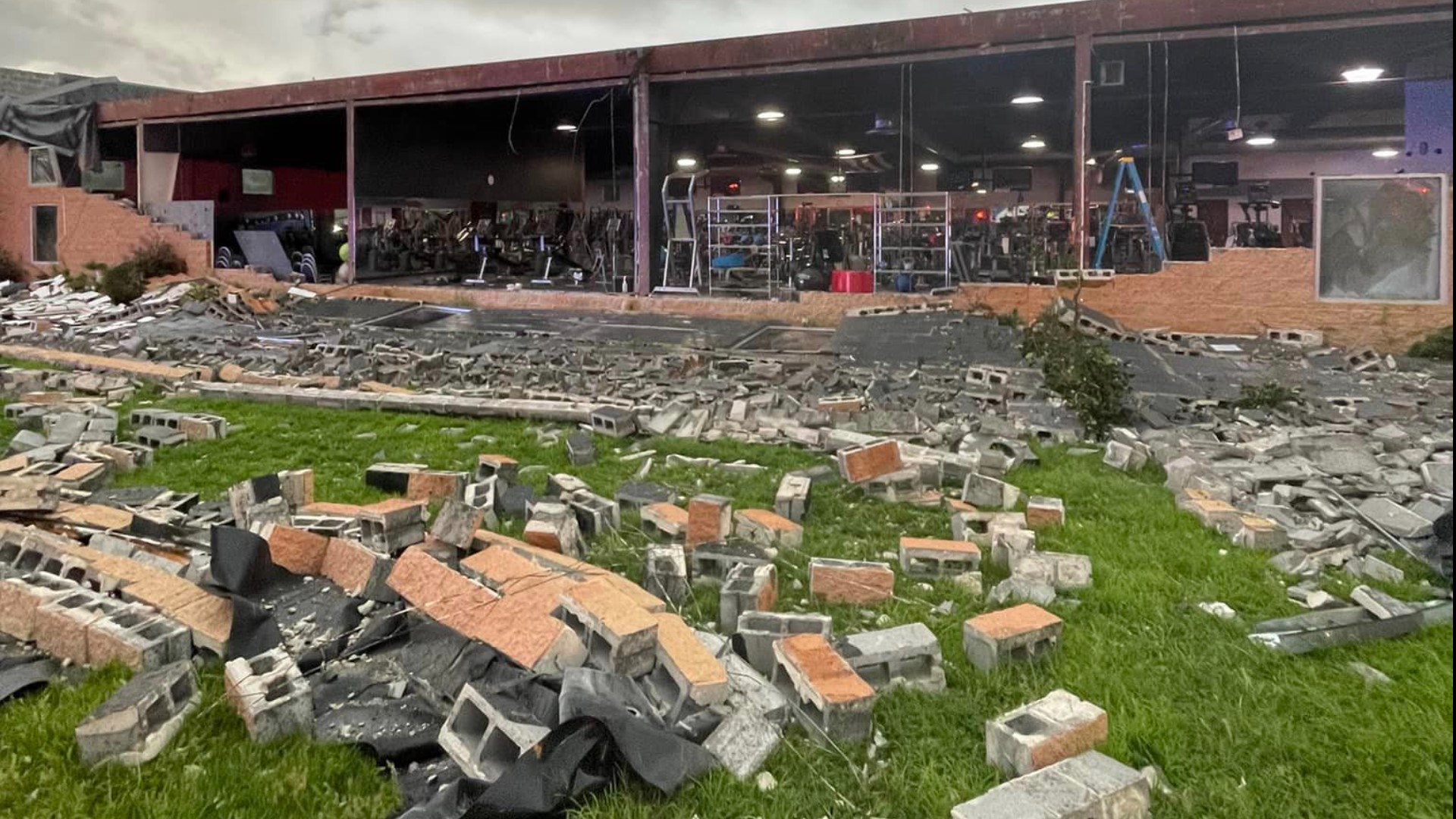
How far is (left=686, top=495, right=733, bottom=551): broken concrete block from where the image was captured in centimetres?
524

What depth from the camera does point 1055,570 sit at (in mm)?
4809

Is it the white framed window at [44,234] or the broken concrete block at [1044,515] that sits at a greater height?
the white framed window at [44,234]

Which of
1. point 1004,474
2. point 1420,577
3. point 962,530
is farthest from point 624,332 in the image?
point 1420,577

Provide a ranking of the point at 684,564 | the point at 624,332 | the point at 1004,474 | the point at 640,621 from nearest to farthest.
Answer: the point at 640,621, the point at 684,564, the point at 1004,474, the point at 624,332

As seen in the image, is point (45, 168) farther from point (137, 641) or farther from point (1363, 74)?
point (1363, 74)

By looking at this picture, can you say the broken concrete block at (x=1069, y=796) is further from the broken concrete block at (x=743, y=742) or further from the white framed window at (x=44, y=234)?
the white framed window at (x=44, y=234)

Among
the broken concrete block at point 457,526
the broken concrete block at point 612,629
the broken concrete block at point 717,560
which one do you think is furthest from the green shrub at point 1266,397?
the broken concrete block at point 612,629

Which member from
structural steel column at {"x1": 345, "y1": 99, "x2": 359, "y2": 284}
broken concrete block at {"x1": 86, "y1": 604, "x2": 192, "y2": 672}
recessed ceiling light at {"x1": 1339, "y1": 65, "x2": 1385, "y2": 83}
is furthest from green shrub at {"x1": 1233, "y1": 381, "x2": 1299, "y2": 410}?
structural steel column at {"x1": 345, "y1": 99, "x2": 359, "y2": 284}

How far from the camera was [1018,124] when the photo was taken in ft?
79.2

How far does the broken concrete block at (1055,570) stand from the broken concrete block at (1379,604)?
105 centimetres

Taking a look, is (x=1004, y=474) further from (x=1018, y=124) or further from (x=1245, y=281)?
(x=1018, y=124)

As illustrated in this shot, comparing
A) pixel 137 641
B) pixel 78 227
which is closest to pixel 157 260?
pixel 78 227

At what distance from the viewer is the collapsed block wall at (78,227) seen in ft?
75.3

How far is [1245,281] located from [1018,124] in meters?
11.2
